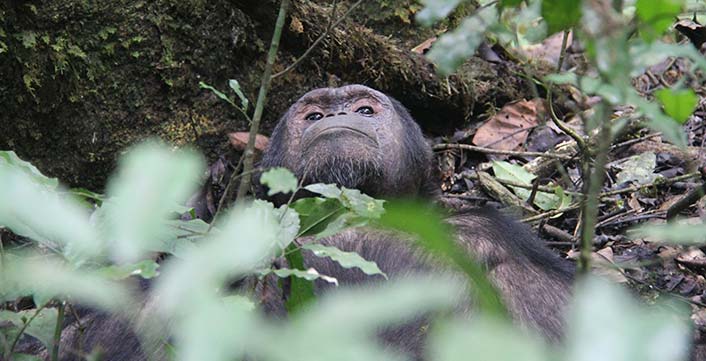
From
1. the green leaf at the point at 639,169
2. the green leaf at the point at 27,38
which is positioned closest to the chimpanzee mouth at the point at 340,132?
the green leaf at the point at 27,38

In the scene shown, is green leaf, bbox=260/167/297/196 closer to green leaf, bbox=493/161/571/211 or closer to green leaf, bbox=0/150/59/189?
green leaf, bbox=0/150/59/189

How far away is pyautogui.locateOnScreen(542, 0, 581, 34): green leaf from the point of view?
5.25ft

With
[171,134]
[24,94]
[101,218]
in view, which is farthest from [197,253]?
[171,134]

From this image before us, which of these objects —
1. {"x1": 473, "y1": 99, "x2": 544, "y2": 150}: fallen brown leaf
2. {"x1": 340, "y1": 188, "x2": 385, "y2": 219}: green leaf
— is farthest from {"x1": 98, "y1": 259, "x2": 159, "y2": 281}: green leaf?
{"x1": 473, "y1": 99, "x2": 544, "y2": 150}: fallen brown leaf

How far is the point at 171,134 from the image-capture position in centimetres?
546

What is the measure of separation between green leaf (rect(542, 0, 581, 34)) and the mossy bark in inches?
135

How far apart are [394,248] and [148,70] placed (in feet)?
7.95

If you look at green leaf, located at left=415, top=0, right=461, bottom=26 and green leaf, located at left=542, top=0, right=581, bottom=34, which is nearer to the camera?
green leaf, located at left=542, top=0, right=581, bottom=34

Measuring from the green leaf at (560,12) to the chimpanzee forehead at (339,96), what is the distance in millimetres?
3037

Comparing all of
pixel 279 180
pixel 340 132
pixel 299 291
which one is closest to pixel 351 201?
pixel 299 291

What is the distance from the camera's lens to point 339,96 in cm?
481

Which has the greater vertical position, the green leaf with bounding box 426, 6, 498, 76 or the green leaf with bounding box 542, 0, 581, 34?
the green leaf with bounding box 542, 0, 581, 34

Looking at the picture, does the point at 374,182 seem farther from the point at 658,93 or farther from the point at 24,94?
the point at 658,93

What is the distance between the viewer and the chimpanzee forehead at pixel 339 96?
480 centimetres
